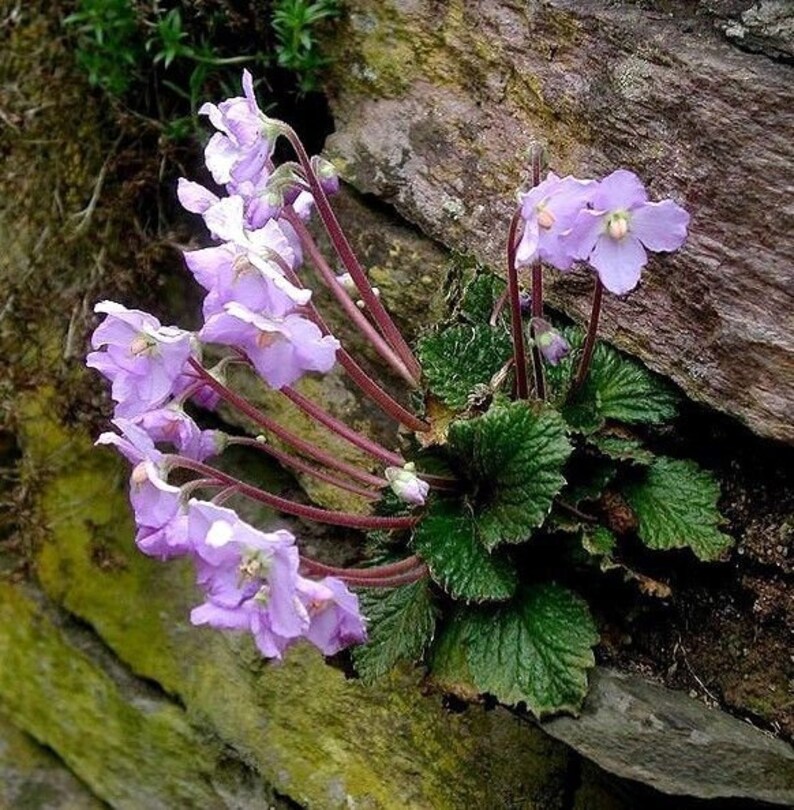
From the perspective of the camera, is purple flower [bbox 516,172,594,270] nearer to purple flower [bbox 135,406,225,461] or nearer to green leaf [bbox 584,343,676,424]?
green leaf [bbox 584,343,676,424]

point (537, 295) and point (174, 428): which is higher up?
point (537, 295)

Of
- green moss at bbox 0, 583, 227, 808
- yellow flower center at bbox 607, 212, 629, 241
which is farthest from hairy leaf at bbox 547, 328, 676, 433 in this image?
green moss at bbox 0, 583, 227, 808

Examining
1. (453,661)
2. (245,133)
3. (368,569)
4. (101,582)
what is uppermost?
(245,133)

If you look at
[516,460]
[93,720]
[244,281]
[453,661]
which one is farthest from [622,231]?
[93,720]

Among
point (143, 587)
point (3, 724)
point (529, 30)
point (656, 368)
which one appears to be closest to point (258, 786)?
point (143, 587)

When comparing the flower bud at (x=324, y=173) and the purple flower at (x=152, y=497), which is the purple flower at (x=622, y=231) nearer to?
the flower bud at (x=324, y=173)

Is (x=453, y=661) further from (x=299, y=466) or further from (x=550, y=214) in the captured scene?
(x=550, y=214)

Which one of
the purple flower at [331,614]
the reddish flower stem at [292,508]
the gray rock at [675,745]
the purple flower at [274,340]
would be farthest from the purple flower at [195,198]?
the gray rock at [675,745]
